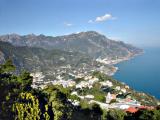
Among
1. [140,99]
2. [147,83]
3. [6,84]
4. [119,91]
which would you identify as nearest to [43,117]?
[6,84]

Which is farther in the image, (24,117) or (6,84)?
(6,84)

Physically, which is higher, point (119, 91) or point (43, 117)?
point (43, 117)

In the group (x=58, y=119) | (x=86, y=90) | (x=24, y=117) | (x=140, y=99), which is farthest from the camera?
(x=86, y=90)

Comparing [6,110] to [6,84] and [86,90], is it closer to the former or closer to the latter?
[6,84]

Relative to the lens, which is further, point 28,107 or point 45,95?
point 45,95

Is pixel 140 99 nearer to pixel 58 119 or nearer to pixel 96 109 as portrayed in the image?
pixel 96 109

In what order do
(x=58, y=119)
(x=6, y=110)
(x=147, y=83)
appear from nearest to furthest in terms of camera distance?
(x=6, y=110)
(x=58, y=119)
(x=147, y=83)

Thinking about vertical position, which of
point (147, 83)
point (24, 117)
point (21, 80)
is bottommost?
point (147, 83)

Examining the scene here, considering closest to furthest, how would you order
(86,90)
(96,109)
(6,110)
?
(6,110)
(96,109)
(86,90)

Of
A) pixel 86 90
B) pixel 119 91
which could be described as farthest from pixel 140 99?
pixel 86 90
